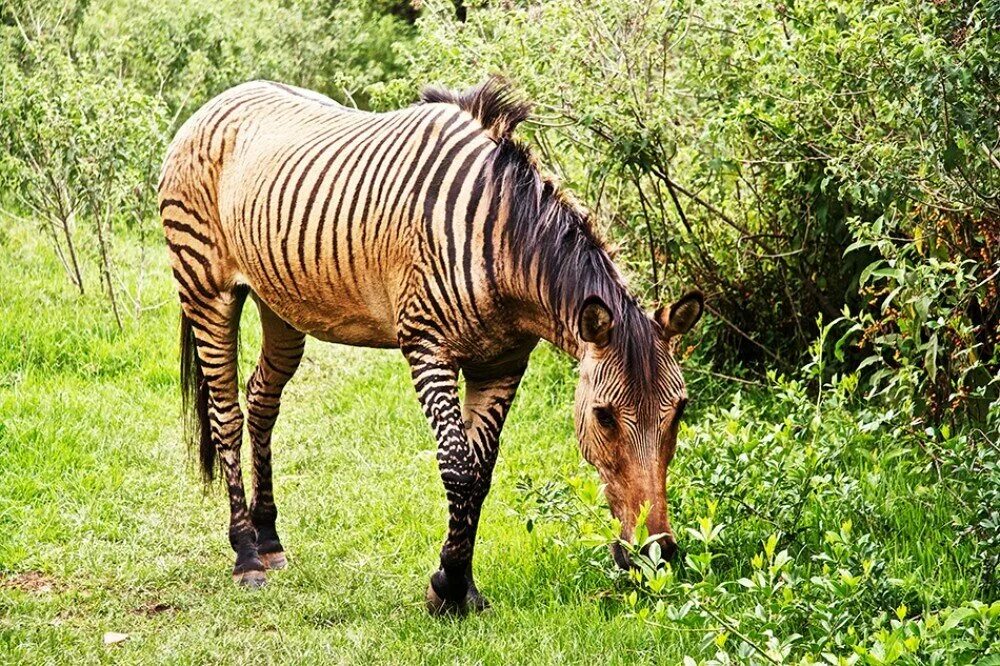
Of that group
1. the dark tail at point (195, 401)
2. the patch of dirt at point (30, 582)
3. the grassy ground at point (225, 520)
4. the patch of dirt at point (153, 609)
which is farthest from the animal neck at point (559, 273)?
the patch of dirt at point (30, 582)

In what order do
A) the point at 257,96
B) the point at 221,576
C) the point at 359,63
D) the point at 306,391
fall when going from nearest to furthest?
the point at 221,576
the point at 257,96
the point at 306,391
the point at 359,63

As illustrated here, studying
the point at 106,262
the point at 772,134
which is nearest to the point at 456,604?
the point at 772,134

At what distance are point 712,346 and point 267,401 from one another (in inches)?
120

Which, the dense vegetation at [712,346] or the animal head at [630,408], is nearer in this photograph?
the animal head at [630,408]

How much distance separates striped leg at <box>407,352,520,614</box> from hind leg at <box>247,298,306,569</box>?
1.32m

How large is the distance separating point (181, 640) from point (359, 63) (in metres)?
13.5

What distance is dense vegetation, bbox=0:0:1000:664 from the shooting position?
193 inches

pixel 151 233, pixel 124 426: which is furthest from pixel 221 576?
pixel 151 233

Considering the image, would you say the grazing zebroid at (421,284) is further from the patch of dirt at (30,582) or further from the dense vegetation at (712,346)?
the patch of dirt at (30,582)

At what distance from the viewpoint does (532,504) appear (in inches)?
254

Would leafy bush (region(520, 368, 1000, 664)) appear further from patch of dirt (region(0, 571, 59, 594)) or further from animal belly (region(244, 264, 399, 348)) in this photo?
patch of dirt (region(0, 571, 59, 594))

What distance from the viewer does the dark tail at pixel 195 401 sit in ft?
22.4

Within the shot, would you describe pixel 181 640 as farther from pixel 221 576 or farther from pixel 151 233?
pixel 151 233

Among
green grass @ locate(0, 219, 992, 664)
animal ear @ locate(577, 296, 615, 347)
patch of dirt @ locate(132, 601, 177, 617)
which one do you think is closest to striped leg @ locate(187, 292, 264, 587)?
green grass @ locate(0, 219, 992, 664)
